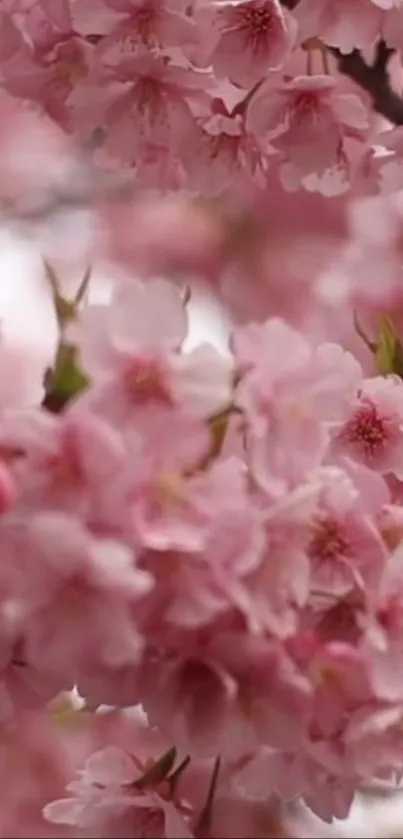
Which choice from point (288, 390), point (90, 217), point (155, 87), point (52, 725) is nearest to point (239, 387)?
point (288, 390)

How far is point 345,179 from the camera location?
61 cm

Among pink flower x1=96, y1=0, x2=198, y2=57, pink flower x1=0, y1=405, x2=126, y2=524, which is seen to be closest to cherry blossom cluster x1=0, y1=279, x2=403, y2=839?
pink flower x1=0, y1=405, x2=126, y2=524

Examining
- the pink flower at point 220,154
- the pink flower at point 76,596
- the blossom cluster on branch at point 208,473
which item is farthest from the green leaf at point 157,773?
the pink flower at point 220,154

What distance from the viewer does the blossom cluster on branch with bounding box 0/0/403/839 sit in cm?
39

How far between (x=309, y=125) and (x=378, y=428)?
0.16 metres

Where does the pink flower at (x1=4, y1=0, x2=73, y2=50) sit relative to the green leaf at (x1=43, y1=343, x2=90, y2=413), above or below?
above

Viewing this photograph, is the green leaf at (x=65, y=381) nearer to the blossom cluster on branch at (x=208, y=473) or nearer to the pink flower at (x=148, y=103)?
the blossom cluster on branch at (x=208, y=473)

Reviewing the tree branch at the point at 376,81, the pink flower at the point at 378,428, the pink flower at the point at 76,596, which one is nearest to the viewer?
the pink flower at the point at 76,596

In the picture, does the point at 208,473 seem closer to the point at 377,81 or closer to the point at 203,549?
the point at 203,549

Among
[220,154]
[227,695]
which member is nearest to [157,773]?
[227,695]

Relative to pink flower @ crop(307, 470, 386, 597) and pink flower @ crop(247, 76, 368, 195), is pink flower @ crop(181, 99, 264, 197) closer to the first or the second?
pink flower @ crop(247, 76, 368, 195)

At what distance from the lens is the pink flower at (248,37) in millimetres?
527

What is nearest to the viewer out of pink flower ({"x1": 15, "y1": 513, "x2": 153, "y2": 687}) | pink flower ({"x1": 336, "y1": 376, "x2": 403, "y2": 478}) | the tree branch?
pink flower ({"x1": 15, "y1": 513, "x2": 153, "y2": 687})

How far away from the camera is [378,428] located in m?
0.51
